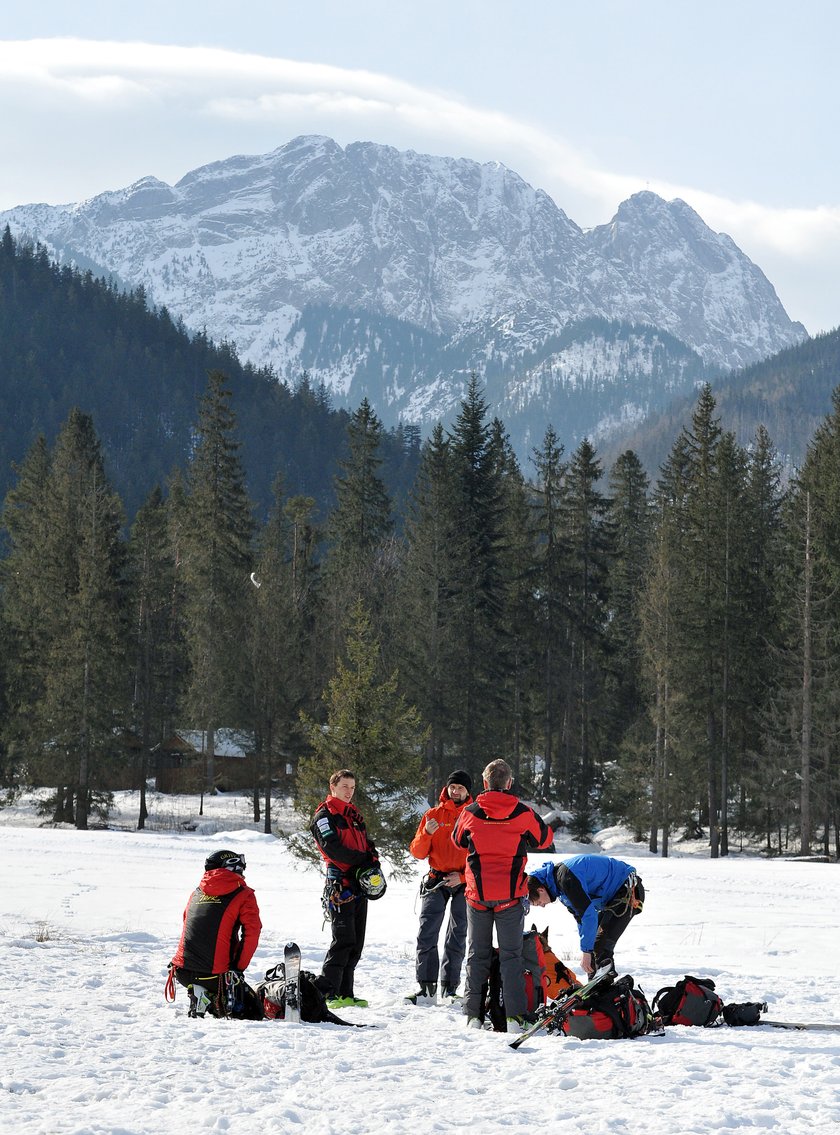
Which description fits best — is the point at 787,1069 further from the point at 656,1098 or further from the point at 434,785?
the point at 434,785

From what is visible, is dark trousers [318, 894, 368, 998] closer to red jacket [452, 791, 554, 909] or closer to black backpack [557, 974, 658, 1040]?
red jacket [452, 791, 554, 909]

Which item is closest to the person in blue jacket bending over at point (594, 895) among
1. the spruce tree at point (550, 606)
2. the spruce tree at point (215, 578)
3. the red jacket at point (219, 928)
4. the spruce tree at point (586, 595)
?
the red jacket at point (219, 928)

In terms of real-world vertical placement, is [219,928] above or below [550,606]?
below

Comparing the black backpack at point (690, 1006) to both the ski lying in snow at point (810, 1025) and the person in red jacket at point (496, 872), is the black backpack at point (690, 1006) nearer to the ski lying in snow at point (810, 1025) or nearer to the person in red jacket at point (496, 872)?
the ski lying in snow at point (810, 1025)

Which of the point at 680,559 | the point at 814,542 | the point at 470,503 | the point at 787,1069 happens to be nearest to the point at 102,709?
the point at 470,503

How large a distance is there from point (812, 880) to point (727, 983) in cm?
1269

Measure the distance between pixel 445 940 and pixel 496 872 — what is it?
1339mm

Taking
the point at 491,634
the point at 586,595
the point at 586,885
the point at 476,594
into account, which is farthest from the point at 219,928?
the point at 586,595

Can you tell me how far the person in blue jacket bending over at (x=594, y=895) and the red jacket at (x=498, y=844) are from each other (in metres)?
0.16

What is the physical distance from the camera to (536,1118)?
614 centimetres

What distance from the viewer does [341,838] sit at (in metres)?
9.06

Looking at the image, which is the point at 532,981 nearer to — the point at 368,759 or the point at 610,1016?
the point at 610,1016

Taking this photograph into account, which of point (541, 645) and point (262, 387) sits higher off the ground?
point (262, 387)

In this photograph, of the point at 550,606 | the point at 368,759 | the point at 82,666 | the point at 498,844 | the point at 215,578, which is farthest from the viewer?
the point at 215,578
